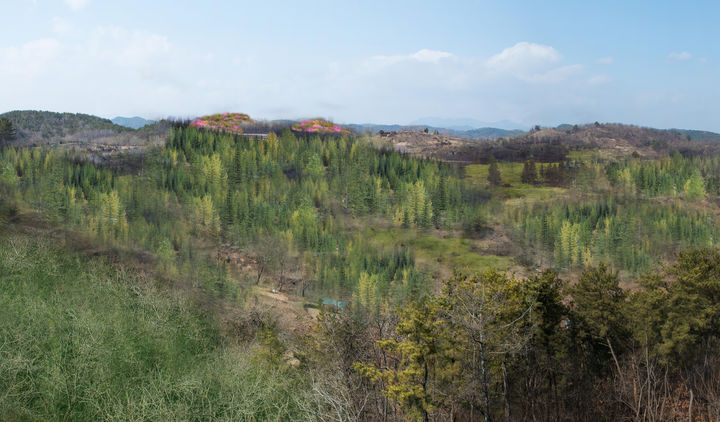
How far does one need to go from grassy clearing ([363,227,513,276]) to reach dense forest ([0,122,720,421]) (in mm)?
818

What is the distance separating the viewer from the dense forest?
2256 centimetres

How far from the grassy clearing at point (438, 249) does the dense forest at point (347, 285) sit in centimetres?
82

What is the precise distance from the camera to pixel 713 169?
188 metres

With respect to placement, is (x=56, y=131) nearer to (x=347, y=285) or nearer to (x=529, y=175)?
(x=347, y=285)

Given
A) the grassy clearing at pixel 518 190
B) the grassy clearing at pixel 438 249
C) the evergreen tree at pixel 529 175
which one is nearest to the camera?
the grassy clearing at pixel 438 249

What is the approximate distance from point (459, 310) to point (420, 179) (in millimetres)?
141866

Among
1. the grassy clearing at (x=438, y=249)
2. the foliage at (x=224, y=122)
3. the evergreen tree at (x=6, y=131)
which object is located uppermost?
the foliage at (x=224, y=122)

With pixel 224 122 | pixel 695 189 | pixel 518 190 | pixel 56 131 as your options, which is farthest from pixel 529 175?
pixel 56 131

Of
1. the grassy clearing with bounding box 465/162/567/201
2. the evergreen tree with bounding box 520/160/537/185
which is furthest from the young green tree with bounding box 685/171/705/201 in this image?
the evergreen tree with bounding box 520/160/537/185

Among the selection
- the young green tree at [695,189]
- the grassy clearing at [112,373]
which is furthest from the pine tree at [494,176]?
the grassy clearing at [112,373]

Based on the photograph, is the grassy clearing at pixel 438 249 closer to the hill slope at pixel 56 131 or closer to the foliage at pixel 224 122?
the foliage at pixel 224 122

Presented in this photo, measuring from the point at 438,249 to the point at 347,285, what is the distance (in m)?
34.5

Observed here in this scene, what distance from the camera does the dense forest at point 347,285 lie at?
2256 centimetres

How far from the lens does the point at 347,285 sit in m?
114
